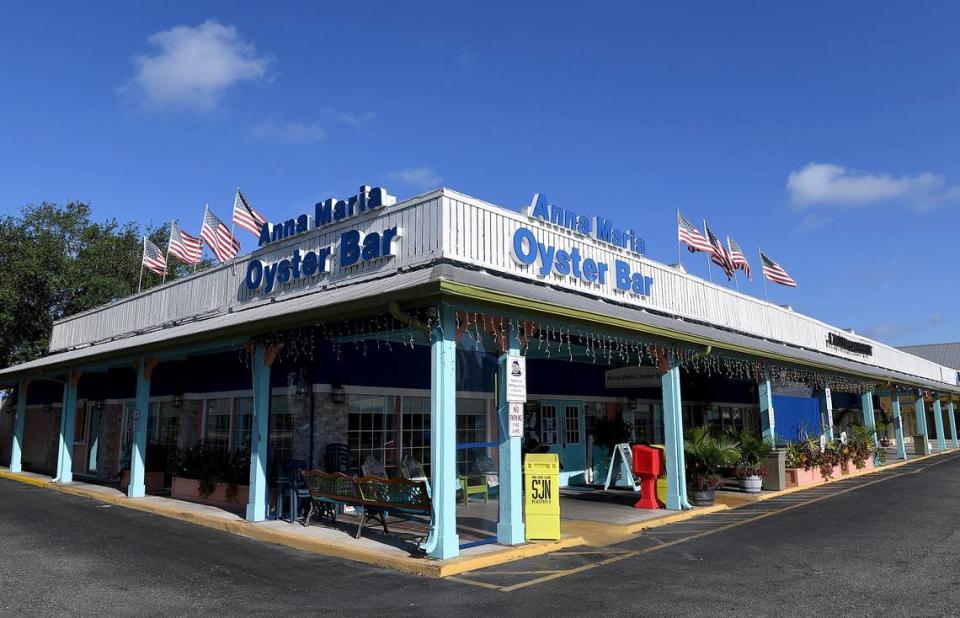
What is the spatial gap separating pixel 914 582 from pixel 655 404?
47.2ft

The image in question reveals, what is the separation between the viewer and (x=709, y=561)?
872 cm

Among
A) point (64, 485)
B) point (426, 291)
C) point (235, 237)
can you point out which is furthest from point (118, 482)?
point (426, 291)

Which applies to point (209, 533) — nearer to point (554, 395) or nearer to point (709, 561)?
point (709, 561)

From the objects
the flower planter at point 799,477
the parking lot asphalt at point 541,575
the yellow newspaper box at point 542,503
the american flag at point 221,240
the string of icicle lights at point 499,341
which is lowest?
the parking lot asphalt at point 541,575

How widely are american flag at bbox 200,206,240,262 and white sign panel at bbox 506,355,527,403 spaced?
10.5 m

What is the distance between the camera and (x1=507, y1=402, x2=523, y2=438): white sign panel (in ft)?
31.3

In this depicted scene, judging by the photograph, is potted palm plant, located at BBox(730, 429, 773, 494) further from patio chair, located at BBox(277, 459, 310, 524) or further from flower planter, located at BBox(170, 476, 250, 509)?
flower planter, located at BBox(170, 476, 250, 509)

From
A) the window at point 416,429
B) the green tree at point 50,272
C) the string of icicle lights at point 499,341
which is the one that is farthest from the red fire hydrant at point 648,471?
the green tree at point 50,272

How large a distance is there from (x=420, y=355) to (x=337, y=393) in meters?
2.36

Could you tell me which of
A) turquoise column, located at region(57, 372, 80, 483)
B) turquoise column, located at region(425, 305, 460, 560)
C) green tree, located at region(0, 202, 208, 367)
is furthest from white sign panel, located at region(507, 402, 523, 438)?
green tree, located at region(0, 202, 208, 367)

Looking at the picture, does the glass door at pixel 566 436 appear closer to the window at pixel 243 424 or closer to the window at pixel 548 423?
the window at pixel 548 423

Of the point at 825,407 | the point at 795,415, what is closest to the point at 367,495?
the point at 795,415

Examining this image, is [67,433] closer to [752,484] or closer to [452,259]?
[452,259]

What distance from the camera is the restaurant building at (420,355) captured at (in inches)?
383
